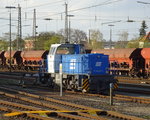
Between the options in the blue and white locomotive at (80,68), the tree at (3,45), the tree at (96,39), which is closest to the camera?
the blue and white locomotive at (80,68)

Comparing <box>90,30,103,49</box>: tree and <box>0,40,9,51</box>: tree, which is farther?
<box>90,30,103,49</box>: tree

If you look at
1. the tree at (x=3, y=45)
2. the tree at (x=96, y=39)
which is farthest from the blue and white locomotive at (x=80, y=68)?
the tree at (x=96, y=39)

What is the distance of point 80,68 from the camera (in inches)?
754

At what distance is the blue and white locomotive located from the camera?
1861 centimetres

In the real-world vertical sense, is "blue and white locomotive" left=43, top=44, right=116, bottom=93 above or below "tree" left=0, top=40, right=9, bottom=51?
below

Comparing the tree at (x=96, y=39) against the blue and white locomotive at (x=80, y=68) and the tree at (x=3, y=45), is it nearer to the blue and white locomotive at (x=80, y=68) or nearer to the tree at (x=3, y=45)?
the tree at (x=3, y=45)

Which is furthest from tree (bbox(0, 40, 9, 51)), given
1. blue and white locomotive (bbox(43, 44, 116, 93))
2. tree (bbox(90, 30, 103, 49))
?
blue and white locomotive (bbox(43, 44, 116, 93))

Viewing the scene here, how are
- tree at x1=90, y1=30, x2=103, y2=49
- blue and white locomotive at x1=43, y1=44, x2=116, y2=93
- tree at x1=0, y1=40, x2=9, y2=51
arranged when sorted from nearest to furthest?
blue and white locomotive at x1=43, y1=44, x2=116, y2=93 < tree at x1=0, y1=40, x2=9, y2=51 < tree at x1=90, y1=30, x2=103, y2=49

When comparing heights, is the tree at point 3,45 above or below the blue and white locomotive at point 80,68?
above

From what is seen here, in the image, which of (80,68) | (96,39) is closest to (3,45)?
(96,39)

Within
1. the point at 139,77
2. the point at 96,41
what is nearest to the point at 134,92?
the point at 139,77

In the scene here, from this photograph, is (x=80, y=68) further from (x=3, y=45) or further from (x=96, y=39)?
(x=96, y=39)

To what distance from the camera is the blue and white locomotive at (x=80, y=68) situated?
61.1 ft

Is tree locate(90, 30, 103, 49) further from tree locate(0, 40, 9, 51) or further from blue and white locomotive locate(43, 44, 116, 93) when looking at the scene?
blue and white locomotive locate(43, 44, 116, 93)
